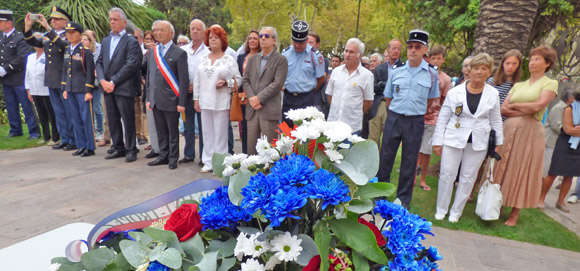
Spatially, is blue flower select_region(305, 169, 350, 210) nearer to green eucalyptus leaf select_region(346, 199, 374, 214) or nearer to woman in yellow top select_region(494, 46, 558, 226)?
green eucalyptus leaf select_region(346, 199, 374, 214)

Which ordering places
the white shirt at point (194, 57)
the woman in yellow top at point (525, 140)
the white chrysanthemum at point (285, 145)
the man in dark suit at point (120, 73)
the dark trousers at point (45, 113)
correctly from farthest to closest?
the dark trousers at point (45, 113) < the white shirt at point (194, 57) < the man in dark suit at point (120, 73) < the woman in yellow top at point (525, 140) < the white chrysanthemum at point (285, 145)

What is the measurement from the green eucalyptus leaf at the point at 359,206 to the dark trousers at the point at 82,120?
6401 millimetres

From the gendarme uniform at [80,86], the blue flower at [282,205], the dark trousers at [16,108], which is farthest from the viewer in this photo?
the dark trousers at [16,108]

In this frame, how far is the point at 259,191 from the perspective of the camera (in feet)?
2.92

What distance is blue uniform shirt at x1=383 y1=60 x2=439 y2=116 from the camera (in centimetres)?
419

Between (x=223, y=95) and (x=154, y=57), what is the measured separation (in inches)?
50.9

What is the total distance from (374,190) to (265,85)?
4215 mm

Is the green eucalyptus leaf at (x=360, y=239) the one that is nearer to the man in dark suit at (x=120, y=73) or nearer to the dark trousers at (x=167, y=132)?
the dark trousers at (x=167, y=132)

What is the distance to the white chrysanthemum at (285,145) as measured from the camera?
1.05 m

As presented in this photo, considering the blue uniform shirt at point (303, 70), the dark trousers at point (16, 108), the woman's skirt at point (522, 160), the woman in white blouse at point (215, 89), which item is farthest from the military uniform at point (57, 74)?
the woman's skirt at point (522, 160)

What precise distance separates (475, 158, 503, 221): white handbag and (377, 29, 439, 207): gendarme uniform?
2.67 ft

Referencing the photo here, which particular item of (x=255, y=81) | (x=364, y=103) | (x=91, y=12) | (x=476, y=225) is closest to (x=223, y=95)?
(x=255, y=81)

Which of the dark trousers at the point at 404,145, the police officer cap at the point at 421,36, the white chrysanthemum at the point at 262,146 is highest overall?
the police officer cap at the point at 421,36

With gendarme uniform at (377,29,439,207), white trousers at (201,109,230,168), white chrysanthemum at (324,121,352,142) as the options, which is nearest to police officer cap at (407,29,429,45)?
gendarme uniform at (377,29,439,207)
